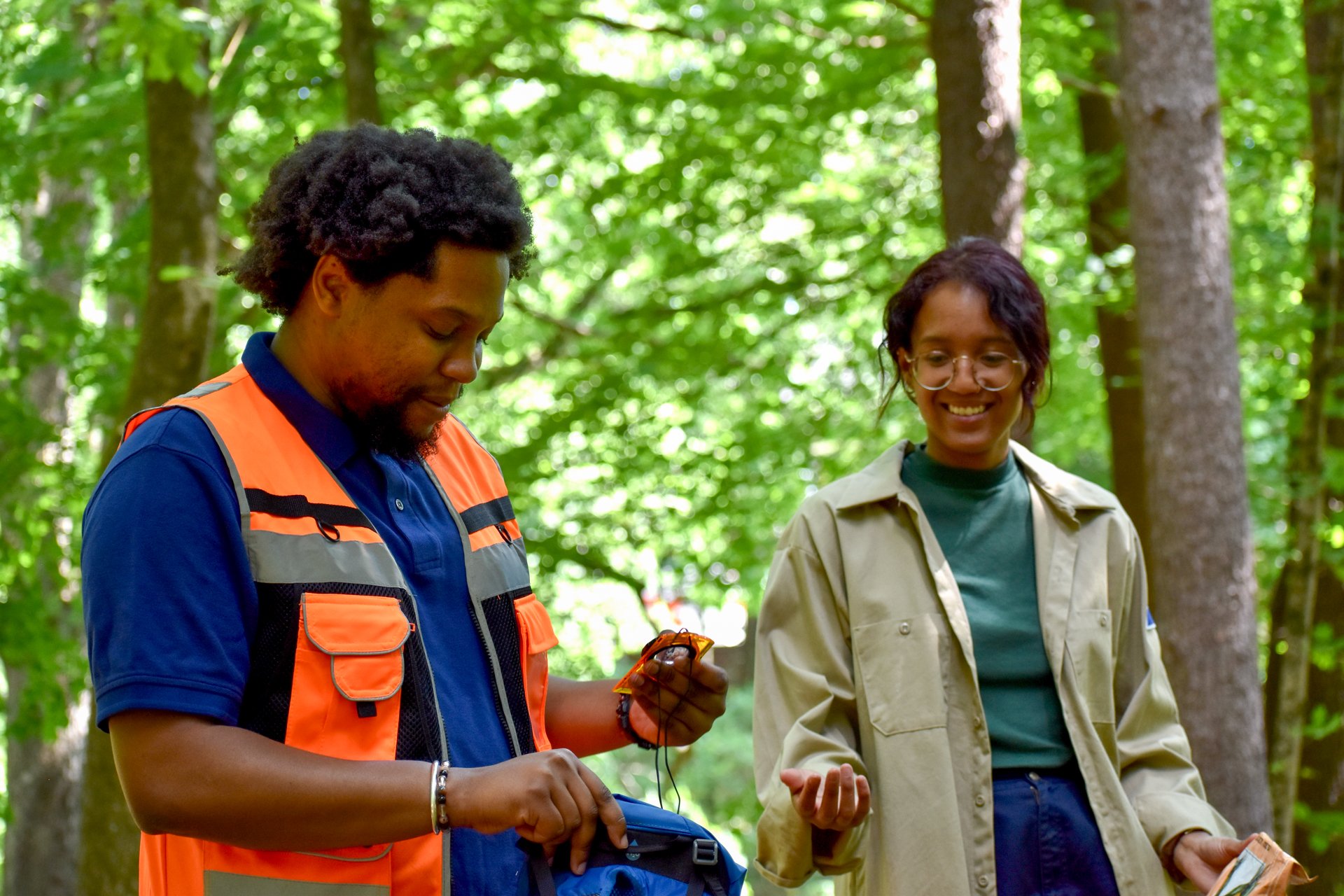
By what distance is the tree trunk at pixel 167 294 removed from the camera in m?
5.84

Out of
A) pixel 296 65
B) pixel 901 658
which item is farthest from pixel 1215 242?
pixel 296 65

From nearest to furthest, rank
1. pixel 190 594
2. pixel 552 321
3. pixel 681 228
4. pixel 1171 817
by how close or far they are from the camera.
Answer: pixel 190 594
pixel 1171 817
pixel 681 228
pixel 552 321

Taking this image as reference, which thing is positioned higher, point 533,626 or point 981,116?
point 981,116

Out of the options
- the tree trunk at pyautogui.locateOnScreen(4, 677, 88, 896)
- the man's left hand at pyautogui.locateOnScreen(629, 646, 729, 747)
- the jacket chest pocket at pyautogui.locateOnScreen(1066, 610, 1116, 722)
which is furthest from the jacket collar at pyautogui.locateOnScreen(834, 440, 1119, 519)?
the tree trunk at pyautogui.locateOnScreen(4, 677, 88, 896)

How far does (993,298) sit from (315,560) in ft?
5.60

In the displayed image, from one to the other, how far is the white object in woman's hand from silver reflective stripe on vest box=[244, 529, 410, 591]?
35.5 inches

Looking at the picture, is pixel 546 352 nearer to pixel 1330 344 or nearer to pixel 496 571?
pixel 1330 344

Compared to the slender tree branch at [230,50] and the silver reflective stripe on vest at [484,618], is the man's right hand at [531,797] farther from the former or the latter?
the slender tree branch at [230,50]

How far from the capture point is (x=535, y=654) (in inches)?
82.4

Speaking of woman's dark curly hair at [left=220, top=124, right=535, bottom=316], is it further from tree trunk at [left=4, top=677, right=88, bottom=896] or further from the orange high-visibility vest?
tree trunk at [left=4, top=677, right=88, bottom=896]

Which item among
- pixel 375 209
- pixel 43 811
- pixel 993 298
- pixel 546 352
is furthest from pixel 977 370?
pixel 43 811

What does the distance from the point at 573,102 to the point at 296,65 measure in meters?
1.83

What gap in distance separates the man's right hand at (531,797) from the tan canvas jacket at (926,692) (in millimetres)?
879

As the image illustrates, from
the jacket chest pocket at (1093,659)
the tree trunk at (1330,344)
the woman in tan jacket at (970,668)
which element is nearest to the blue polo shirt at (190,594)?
the woman in tan jacket at (970,668)
